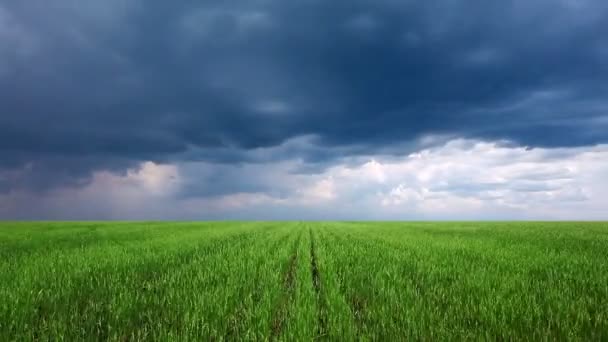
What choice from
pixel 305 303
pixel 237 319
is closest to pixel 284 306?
pixel 305 303

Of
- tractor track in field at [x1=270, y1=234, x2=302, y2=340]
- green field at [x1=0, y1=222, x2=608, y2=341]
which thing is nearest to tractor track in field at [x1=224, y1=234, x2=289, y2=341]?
green field at [x1=0, y1=222, x2=608, y2=341]

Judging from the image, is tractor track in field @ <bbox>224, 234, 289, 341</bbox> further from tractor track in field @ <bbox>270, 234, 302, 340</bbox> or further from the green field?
tractor track in field @ <bbox>270, 234, 302, 340</bbox>

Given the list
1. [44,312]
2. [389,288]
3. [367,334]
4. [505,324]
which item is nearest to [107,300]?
[44,312]

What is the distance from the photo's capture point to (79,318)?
523cm

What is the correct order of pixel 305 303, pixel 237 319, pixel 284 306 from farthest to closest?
pixel 284 306 → pixel 305 303 → pixel 237 319

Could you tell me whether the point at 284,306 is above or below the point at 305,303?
below

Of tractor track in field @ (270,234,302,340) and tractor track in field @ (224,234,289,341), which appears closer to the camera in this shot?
tractor track in field @ (224,234,289,341)

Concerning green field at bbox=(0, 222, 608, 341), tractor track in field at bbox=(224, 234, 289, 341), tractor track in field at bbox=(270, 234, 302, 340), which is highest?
green field at bbox=(0, 222, 608, 341)

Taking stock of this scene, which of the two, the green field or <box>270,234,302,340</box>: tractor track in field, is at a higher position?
the green field

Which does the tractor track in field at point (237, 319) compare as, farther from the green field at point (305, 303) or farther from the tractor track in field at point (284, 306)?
the tractor track in field at point (284, 306)

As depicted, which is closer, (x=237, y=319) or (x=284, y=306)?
(x=237, y=319)

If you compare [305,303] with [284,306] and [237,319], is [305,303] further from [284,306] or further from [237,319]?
[237,319]

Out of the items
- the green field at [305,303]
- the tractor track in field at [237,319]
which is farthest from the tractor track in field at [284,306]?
the tractor track in field at [237,319]

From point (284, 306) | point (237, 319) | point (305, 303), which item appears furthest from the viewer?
point (284, 306)
